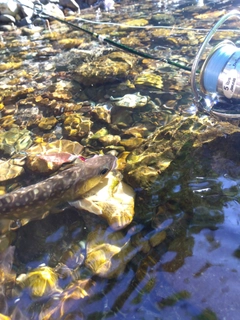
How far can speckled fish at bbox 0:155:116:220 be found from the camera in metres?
4.02

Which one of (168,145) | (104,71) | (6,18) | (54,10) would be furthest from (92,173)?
(54,10)

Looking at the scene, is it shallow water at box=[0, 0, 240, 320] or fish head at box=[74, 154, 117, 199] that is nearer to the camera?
shallow water at box=[0, 0, 240, 320]

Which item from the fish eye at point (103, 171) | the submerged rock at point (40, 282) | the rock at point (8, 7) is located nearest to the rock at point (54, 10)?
the rock at point (8, 7)

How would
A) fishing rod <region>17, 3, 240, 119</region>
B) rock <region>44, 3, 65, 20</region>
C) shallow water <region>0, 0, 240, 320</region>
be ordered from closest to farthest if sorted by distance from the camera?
shallow water <region>0, 0, 240, 320</region>
fishing rod <region>17, 3, 240, 119</region>
rock <region>44, 3, 65, 20</region>

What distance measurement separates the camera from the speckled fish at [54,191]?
402 cm

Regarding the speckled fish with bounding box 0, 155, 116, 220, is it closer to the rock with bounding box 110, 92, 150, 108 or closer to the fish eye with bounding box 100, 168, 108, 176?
the fish eye with bounding box 100, 168, 108, 176

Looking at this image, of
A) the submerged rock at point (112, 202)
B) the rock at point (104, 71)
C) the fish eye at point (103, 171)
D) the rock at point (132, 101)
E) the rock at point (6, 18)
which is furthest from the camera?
the rock at point (6, 18)

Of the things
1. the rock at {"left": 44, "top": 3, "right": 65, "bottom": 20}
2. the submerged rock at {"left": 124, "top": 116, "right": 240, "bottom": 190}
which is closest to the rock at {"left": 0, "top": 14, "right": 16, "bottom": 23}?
the rock at {"left": 44, "top": 3, "right": 65, "bottom": 20}

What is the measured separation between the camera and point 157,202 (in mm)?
4004

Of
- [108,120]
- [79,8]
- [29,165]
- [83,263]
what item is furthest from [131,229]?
[79,8]

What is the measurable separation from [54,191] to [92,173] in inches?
23.0

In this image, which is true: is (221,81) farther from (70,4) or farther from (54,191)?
(70,4)

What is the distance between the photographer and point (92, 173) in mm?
4402

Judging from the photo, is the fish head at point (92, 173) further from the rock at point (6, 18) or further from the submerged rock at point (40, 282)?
the rock at point (6, 18)
